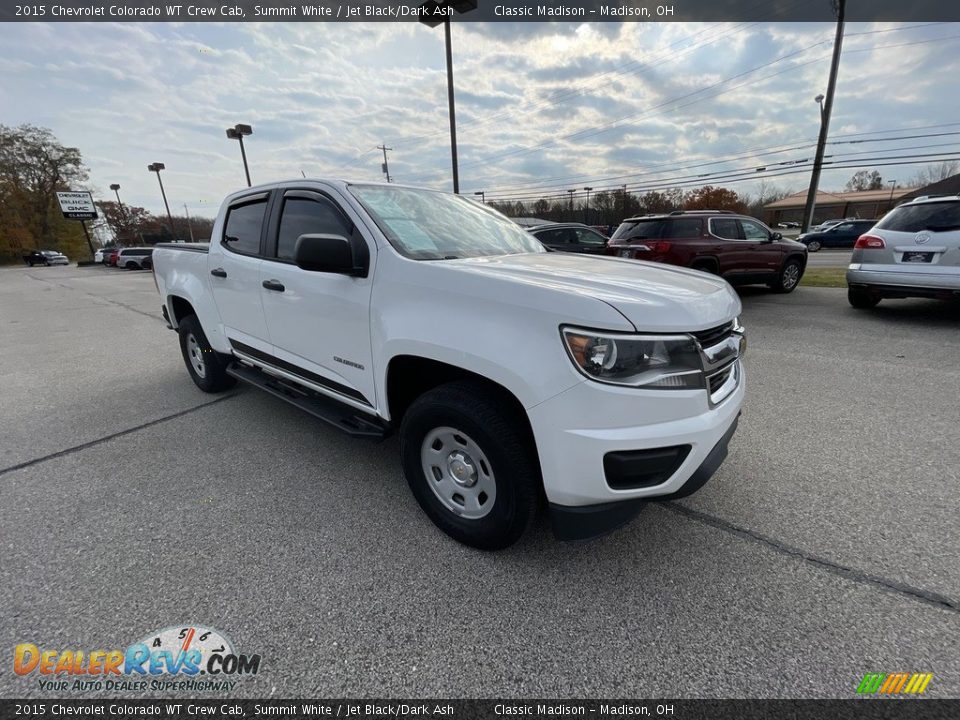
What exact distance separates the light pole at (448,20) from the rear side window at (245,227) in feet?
24.3

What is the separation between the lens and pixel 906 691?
5.18 ft

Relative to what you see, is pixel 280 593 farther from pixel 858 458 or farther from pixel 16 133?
pixel 16 133

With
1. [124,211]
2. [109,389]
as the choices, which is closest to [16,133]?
[124,211]

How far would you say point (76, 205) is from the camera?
4634 centimetres

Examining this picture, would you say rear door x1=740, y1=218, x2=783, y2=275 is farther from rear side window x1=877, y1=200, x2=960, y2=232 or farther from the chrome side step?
the chrome side step

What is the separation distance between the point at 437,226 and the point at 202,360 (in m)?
3.20

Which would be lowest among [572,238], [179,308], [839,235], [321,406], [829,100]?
[321,406]

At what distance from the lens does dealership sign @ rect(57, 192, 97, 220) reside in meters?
45.6

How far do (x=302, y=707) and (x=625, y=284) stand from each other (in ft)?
6.94

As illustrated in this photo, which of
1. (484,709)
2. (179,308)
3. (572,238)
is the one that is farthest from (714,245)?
(484,709)

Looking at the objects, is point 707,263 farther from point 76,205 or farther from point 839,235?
point 76,205

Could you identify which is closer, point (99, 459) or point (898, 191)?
point (99, 459)

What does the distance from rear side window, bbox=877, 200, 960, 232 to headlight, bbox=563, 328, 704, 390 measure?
6.75 metres

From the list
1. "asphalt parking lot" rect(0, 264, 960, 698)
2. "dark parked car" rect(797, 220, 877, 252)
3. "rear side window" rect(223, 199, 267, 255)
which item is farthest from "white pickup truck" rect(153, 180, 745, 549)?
"dark parked car" rect(797, 220, 877, 252)
